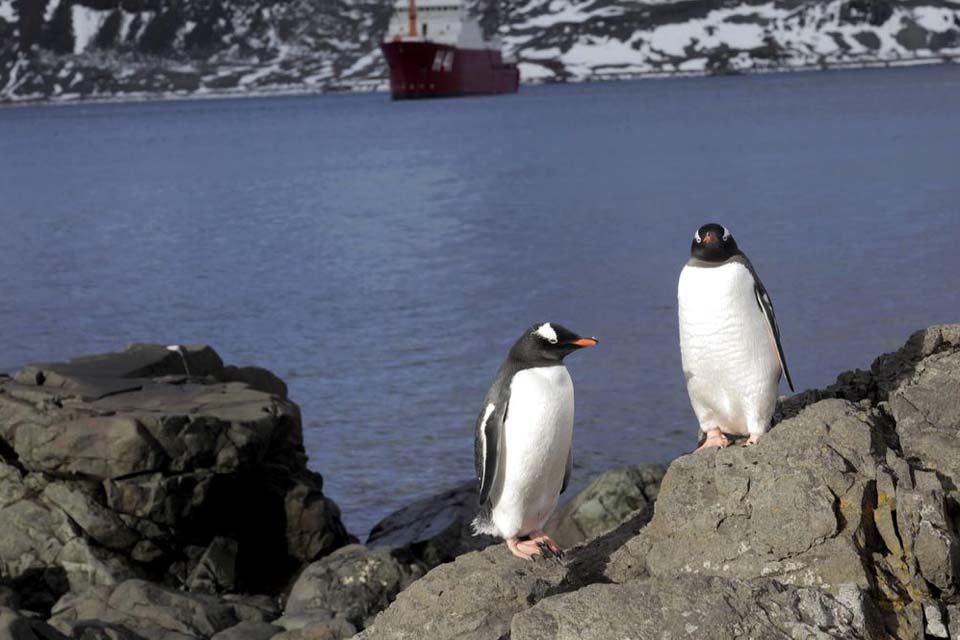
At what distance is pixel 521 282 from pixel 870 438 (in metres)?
20.0

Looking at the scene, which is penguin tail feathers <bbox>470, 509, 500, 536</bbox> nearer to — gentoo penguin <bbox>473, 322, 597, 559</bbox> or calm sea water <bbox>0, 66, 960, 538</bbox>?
gentoo penguin <bbox>473, 322, 597, 559</bbox>

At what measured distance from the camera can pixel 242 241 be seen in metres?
36.1

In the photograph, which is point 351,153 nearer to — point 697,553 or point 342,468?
point 342,468

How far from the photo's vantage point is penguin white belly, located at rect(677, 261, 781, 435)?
6676 mm

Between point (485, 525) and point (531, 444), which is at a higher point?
point (531, 444)

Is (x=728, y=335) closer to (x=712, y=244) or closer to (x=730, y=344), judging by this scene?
(x=730, y=344)

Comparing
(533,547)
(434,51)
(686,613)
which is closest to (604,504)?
(533,547)

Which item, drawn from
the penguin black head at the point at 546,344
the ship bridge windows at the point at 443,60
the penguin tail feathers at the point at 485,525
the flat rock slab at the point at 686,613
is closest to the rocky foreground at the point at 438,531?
the flat rock slab at the point at 686,613

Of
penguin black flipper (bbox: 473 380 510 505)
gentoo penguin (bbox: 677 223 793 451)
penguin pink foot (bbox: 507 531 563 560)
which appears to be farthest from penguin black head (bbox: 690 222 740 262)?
penguin pink foot (bbox: 507 531 563 560)

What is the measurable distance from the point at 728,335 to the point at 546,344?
0.99 m

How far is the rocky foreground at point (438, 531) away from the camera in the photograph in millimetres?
5582

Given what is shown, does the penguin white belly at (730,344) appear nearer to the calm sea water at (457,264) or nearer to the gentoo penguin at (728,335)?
the gentoo penguin at (728,335)

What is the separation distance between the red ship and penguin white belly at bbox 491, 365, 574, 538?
120489 mm

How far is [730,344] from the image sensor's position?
676 centimetres
